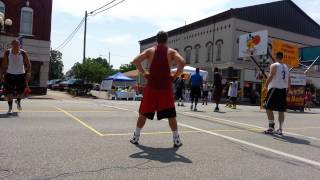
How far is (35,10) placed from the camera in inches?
1224

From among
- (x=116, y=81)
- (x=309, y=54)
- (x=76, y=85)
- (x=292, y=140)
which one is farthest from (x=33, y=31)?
(x=292, y=140)

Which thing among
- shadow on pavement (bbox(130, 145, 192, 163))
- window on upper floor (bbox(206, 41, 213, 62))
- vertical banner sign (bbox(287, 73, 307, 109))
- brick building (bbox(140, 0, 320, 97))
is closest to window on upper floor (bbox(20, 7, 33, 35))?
brick building (bbox(140, 0, 320, 97))

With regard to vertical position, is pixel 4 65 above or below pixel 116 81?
below

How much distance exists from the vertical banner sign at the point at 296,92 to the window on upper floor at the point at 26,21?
18004mm

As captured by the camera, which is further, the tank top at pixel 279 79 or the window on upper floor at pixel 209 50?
the window on upper floor at pixel 209 50

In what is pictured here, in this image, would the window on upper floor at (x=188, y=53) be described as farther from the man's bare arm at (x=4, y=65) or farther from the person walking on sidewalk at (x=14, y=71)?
the man's bare arm at (x=4, y=65)

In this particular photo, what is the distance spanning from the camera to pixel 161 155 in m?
6.49

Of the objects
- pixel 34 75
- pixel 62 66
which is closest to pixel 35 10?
pixel 34 75

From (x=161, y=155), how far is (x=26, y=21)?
2665 centimetres

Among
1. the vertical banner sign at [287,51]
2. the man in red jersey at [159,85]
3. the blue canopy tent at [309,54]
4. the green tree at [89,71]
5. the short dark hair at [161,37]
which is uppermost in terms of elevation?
the blue canopy tent at [309,54]

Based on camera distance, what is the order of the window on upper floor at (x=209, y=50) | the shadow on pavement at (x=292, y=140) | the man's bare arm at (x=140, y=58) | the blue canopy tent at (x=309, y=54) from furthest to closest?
the window on upper floor at (x=209, y=50) < the blue canopy tent at (x=309, y=54) < the shadow on pavement at (x=292, y=140) < the man's bare arm at (x=140, y=58)

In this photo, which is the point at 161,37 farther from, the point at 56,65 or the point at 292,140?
the point at 56,65

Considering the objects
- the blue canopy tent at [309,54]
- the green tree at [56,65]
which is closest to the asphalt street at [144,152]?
the blue canopy tent at [309,54]

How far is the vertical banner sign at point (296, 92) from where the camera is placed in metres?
21.2
